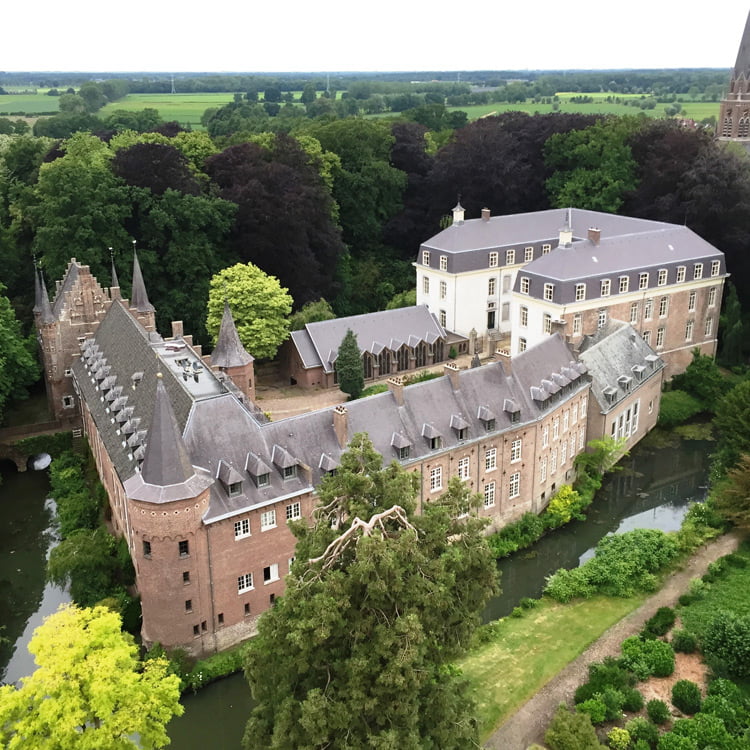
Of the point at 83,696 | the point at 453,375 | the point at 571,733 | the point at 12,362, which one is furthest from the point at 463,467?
the point at 12,362

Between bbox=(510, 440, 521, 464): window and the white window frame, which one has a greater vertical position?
the white window frame

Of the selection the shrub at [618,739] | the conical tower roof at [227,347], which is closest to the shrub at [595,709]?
the shrub at [618,739]

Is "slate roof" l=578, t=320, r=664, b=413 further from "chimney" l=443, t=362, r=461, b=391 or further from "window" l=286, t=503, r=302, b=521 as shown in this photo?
"window" l=286, t=503, r=302, b=521

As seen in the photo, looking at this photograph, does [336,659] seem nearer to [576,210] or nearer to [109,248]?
[109,248]

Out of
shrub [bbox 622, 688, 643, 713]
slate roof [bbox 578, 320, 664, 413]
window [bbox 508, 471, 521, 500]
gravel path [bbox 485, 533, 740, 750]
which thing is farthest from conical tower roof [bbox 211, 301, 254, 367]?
shrub [bbox 622, 688, 643, 713]

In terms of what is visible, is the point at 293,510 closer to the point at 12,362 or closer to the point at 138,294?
the point at 12,362

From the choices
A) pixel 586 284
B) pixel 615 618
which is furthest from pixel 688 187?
pixel 615 618
